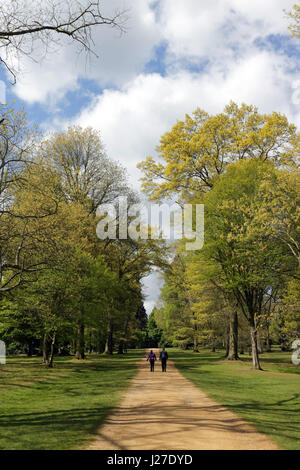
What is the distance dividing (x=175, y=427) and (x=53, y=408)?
4381mm

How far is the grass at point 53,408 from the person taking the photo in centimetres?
716

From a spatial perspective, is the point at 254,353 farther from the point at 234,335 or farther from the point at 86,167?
the point at 86,167

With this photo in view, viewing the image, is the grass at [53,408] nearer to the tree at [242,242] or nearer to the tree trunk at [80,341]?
the tree trunk at [80,341]

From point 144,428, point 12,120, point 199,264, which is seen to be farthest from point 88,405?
point 199,264

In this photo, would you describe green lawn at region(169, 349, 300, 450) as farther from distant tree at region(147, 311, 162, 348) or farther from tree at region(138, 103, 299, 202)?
distant tree at region(147, 311, 162, 348)

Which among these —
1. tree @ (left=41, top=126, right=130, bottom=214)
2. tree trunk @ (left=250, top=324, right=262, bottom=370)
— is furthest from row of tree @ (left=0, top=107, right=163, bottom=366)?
tree trunk @ (left=250, top=324, right=262, bottom=370)

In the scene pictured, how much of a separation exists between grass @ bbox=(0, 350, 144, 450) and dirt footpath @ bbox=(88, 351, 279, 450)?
48cm

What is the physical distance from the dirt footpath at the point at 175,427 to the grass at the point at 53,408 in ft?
1.57

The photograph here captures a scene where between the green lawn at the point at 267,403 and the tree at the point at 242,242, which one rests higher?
the tree at the point at 242,242

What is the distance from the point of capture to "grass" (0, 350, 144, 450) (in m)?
7.16

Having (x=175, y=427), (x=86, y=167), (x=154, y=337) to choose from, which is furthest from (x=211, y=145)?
(x=154, y=337)

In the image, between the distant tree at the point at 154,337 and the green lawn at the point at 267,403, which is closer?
the green lawn at the point at 267,403

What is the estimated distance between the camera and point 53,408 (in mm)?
10633

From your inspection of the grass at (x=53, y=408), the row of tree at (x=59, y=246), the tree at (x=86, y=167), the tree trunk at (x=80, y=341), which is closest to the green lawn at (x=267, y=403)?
the grass at (x=53, y=408)
